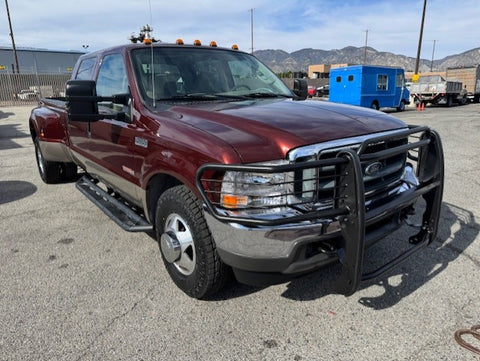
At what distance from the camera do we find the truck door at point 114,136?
3.38 meters

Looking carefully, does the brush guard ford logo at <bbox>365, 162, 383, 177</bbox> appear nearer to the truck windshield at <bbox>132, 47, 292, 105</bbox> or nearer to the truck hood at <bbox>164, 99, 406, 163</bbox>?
the truck hood at <bbox>164, 99, 406, 163</bbox>

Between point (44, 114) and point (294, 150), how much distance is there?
4691mm

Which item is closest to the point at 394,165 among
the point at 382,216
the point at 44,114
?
the point at 382,216

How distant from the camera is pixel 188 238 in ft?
9.01

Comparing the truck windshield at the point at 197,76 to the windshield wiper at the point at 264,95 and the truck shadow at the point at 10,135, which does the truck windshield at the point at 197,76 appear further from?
the truck shadow at the point at 10,135

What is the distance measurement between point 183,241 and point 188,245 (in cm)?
5

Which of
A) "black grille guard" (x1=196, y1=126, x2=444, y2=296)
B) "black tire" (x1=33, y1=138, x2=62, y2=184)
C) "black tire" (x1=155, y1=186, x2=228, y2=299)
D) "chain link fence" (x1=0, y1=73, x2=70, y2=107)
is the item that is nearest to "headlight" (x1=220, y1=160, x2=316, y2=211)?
"black grille guard" (x1=196, y1=126, x2=444, y2=296)

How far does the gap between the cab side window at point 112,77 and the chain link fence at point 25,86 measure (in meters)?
25.2

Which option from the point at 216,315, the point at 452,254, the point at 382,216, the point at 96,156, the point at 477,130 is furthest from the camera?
the point at 477,130

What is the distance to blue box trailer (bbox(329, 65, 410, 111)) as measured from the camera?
19.5m

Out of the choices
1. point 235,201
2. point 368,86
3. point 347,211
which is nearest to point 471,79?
point 368,86

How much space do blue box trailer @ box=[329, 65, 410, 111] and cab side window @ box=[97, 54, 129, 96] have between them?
675 inches

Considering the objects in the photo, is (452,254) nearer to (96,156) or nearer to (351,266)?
(351,266)

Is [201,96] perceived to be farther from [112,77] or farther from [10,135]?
[10,135]
